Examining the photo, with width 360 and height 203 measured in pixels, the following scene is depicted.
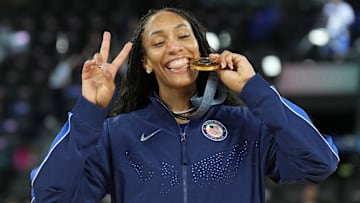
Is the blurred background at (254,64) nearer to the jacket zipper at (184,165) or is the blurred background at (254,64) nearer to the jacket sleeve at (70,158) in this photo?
the jacket zipper at (184,165)

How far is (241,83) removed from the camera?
10.6 ft

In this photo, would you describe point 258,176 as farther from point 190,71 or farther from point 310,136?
point 190,71

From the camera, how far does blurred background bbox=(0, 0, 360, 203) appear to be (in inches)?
421

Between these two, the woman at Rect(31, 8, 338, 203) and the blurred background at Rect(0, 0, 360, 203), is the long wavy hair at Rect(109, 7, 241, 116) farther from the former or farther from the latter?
the blurred background at Rect(0, 0, 360, 203)

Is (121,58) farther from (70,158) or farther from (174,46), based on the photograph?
(70,158)

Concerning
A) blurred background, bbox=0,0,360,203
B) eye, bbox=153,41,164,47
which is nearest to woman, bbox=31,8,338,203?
eye, bbox=153,41,164,47

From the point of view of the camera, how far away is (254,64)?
11.2 m

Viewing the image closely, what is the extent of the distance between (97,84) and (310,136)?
808mm

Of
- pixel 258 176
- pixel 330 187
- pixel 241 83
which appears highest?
pixel 241 83

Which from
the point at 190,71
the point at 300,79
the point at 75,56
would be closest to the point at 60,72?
the point at 75,56

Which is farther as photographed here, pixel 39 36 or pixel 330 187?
pixel 39 36


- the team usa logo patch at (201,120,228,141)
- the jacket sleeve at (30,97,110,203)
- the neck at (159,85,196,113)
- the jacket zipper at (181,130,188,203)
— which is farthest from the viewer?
the neck at (159,85,196,113)

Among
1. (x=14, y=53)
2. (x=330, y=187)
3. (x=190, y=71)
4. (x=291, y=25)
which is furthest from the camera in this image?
(x=14, y=53)

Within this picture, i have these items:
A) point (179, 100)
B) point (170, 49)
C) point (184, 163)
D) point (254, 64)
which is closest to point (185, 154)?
point (184, 163)
